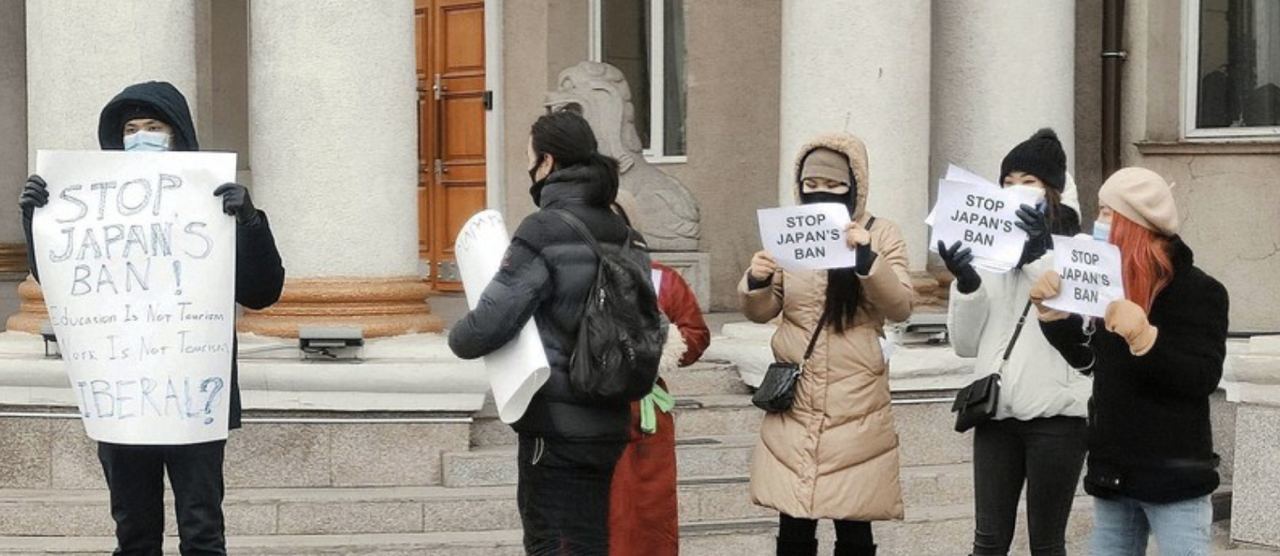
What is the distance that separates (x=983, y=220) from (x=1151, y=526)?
3.79 feet

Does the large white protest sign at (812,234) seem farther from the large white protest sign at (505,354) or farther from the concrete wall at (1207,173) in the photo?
the concrete wall at (1207,173)

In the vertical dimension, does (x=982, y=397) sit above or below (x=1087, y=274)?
below

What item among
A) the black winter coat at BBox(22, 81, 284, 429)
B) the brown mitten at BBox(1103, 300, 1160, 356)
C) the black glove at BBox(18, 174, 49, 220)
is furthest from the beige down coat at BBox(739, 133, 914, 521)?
the black glove at BBox(18, 174, 49, 220)

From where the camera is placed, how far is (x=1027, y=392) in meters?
7.19

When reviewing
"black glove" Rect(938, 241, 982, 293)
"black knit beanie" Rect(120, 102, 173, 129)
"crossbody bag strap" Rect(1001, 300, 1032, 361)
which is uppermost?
"black knit beanie" Rect(120, 102, 173, 129)

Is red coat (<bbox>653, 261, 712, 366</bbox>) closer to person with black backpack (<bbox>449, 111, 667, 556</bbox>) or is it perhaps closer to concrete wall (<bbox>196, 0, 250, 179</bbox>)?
person with black backpack (<bbox>449, 111, 667, 556</bbox>)

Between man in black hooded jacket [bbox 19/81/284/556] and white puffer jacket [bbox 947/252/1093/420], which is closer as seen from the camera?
man in black hooded jacket [bbox 19/81/284/556]

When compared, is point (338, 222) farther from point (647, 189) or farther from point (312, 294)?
point (647, 189)

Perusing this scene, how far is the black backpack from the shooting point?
251 inches

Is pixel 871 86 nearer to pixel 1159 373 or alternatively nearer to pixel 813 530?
pixel 813 530

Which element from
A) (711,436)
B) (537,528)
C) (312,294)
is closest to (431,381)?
(312,294)

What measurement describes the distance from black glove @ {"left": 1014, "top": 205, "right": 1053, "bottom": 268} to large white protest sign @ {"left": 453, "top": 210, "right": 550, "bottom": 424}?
163 cm

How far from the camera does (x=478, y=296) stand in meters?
6.55

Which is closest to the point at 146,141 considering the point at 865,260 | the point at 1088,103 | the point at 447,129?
the point at 865,260
